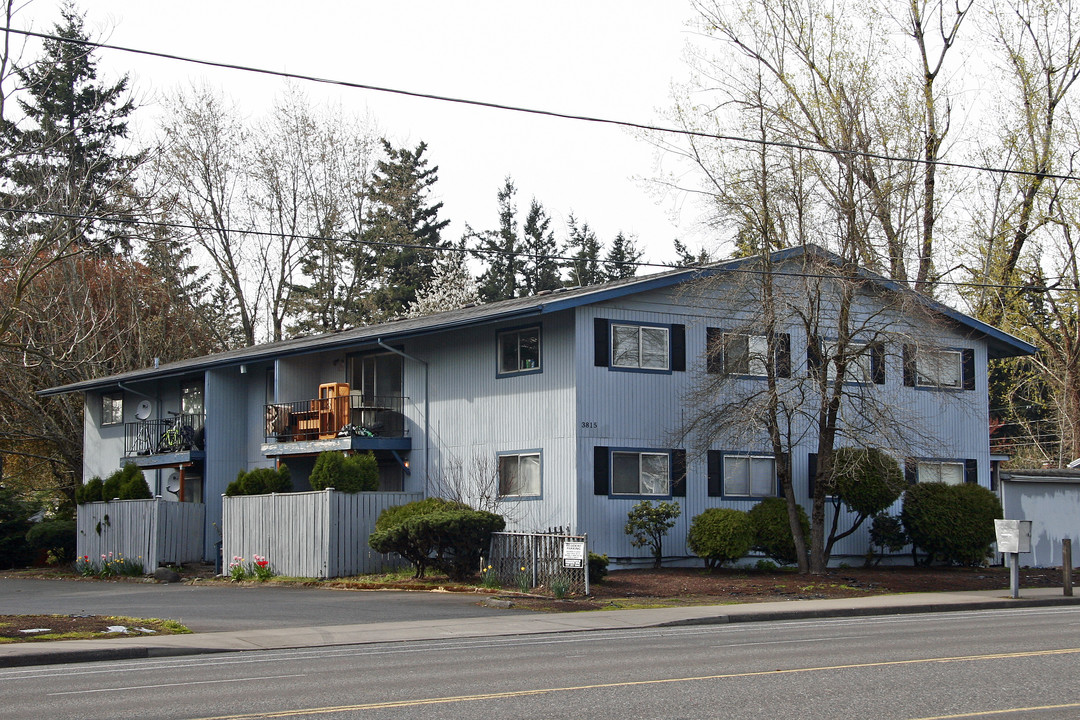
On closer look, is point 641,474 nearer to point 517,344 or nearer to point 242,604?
point 517,344

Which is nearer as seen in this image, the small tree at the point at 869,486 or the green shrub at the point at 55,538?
the small tree at the point at 869,486

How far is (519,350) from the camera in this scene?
29.6 metres

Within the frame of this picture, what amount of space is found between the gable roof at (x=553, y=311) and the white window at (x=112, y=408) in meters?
2.87

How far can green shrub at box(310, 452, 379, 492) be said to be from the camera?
1149 inches

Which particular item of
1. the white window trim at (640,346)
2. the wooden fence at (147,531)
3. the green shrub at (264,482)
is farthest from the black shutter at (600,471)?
the wooden fence at (147,531)

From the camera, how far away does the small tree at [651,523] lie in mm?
27469

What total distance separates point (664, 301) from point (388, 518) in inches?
A: 332

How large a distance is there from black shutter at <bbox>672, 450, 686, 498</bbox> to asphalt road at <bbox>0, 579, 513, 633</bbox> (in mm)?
6600

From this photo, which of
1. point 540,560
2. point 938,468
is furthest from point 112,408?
point 938,468

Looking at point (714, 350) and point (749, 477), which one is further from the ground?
point (714, 350)

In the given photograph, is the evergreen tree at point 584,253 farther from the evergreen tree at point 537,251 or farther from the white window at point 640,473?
the white window at point 640,473

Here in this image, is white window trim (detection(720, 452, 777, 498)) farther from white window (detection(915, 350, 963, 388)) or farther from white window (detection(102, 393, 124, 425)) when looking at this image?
white window (detection(102, 393, 124, 425))

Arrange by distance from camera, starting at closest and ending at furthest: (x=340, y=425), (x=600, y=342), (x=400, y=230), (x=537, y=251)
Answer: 1. (x=600, y=342)
2. (x=340, y=425)
3. (x=400, y=230)
4. (x=537, y=251)

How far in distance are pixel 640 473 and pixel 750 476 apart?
322 cm
